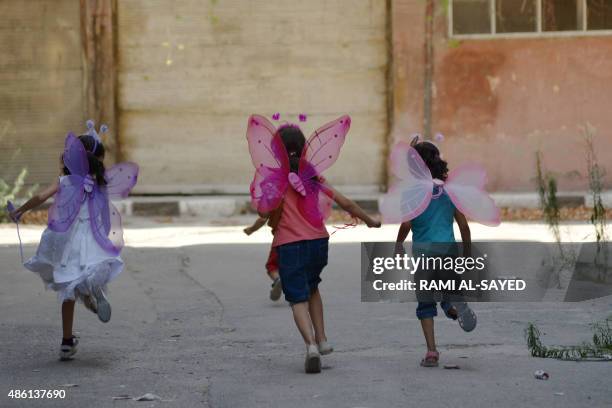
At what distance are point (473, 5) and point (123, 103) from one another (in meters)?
5.01

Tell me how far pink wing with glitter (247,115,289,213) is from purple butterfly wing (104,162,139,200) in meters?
1.00

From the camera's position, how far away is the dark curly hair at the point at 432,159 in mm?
6742

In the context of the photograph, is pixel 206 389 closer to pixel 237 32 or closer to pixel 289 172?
pixel 289 172

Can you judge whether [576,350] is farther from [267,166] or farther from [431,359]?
[267,166]

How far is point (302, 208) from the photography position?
21.7 feet

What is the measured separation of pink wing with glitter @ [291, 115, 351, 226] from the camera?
6.63m

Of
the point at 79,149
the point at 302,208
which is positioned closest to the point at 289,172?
the point at 302,208

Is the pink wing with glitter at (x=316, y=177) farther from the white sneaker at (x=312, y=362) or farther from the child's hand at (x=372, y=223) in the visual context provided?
the white sneaker at (x=312, y=362)

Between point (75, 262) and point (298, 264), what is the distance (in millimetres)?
1360

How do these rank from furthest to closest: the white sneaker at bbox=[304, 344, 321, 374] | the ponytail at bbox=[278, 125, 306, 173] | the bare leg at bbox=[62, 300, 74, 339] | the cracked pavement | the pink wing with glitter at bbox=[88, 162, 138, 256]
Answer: the pink wing with glitter at bbox=[88, 162, 138, 256]
the bare leg at bbox=[62, 300, 74, 339]
the ponytail at bbox=[278, 125, 306, 173]
the white sneaker at bbox=[304, 344, 321, 374]
the cracked pavement

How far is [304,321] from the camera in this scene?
6.50 m

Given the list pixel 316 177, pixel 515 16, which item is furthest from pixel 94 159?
pixel 515 16

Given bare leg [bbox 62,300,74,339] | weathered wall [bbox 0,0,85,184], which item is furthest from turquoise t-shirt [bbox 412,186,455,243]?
weathered wall [bbox 0,0,85,184]

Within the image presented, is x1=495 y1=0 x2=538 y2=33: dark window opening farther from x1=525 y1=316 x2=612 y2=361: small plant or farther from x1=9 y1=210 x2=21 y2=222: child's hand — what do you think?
x1=9 y1=210 x2=21 y2=222: child's hand
